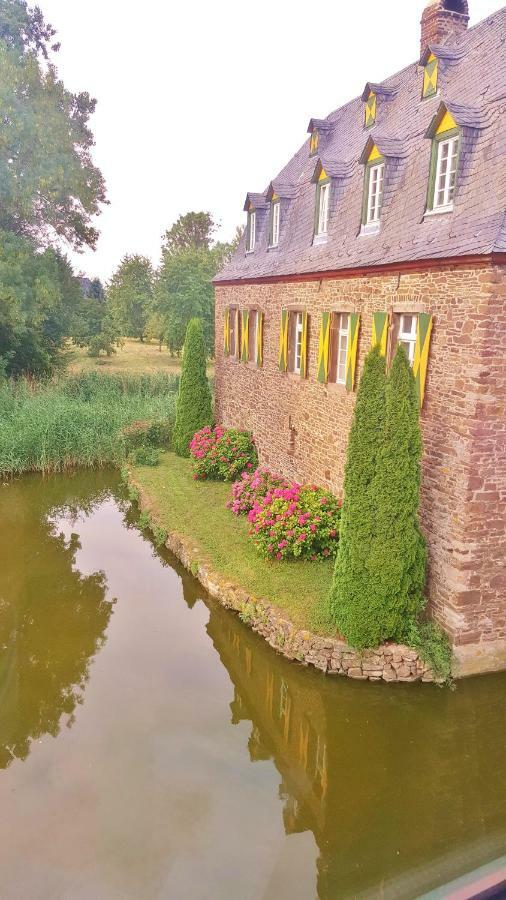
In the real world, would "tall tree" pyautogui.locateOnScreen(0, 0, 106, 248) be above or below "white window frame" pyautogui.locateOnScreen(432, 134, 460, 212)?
above

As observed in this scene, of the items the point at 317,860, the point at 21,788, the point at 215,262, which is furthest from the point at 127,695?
the point at 215,262

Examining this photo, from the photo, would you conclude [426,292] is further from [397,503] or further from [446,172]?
[397,503]

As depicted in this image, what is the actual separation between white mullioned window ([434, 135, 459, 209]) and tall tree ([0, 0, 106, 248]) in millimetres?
15867

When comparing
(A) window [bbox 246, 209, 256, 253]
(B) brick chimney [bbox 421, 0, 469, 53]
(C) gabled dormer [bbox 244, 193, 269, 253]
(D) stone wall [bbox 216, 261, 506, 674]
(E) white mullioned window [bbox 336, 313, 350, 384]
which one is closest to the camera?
(D) stone wall [bbox 216, 261, 506, 674]

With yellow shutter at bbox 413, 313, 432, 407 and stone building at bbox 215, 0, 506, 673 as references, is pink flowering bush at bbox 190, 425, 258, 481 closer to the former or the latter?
stone building at bbox 215, 0, 506, 673

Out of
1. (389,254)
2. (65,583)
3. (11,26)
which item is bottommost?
(65,583)

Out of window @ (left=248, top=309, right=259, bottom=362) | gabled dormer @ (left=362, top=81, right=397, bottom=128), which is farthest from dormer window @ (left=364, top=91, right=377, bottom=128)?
window @ (left=248, top=309, right=259, bottom=362)

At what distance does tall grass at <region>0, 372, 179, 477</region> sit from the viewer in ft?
57.9

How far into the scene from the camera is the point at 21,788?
635cm

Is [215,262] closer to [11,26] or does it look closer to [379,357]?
[11,26]

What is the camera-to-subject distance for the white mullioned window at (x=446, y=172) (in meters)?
8.21

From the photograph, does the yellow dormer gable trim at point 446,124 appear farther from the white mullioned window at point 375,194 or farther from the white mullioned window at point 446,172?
the white mullioned window at point 375,194

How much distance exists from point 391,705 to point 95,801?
12.5 ft

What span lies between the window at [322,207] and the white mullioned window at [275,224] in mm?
2496
